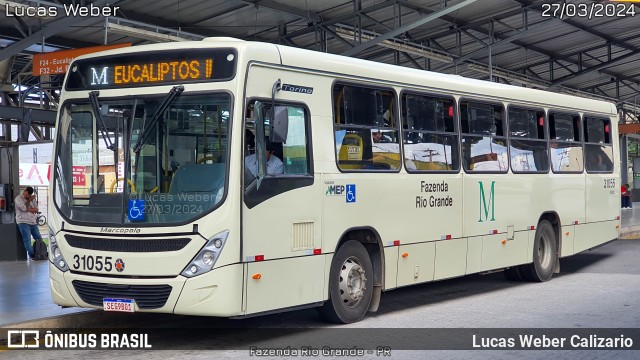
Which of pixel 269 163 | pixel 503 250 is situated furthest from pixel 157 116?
pixel 503 250

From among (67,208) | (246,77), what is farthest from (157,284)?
(246,77)

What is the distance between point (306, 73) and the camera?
9992mm

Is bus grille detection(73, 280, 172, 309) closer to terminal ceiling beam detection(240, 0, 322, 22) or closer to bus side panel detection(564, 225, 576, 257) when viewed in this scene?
bus side panel detection(564, 225, 576, 257)

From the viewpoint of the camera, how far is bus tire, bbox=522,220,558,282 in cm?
1477

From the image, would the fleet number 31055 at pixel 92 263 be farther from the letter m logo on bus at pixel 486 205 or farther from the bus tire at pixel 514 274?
the bus tire at pixel 514 274

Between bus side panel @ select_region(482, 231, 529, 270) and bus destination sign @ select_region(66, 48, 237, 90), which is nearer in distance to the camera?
bus destination sign @ select_region(66, 48, 237, 90)

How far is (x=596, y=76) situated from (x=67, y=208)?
3505 centimetres

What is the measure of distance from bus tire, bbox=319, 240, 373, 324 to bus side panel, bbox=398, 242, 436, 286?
64 cm

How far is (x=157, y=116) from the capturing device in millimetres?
9141

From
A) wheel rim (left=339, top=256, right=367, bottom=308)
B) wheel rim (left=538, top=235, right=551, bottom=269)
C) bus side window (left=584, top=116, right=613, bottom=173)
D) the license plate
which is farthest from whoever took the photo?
bus side window (left=584, top=116, right=613, bottom=173)

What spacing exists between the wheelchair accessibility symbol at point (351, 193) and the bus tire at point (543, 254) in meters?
5.26

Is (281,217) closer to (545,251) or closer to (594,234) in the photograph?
(545,251)

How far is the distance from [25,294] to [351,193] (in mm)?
5053

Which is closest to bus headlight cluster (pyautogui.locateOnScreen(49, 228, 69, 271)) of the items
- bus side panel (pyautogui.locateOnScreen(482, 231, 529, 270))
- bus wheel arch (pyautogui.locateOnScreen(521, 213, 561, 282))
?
bus side panel (pyautogui.locateOnScreen(482, 231, 529, 270))
